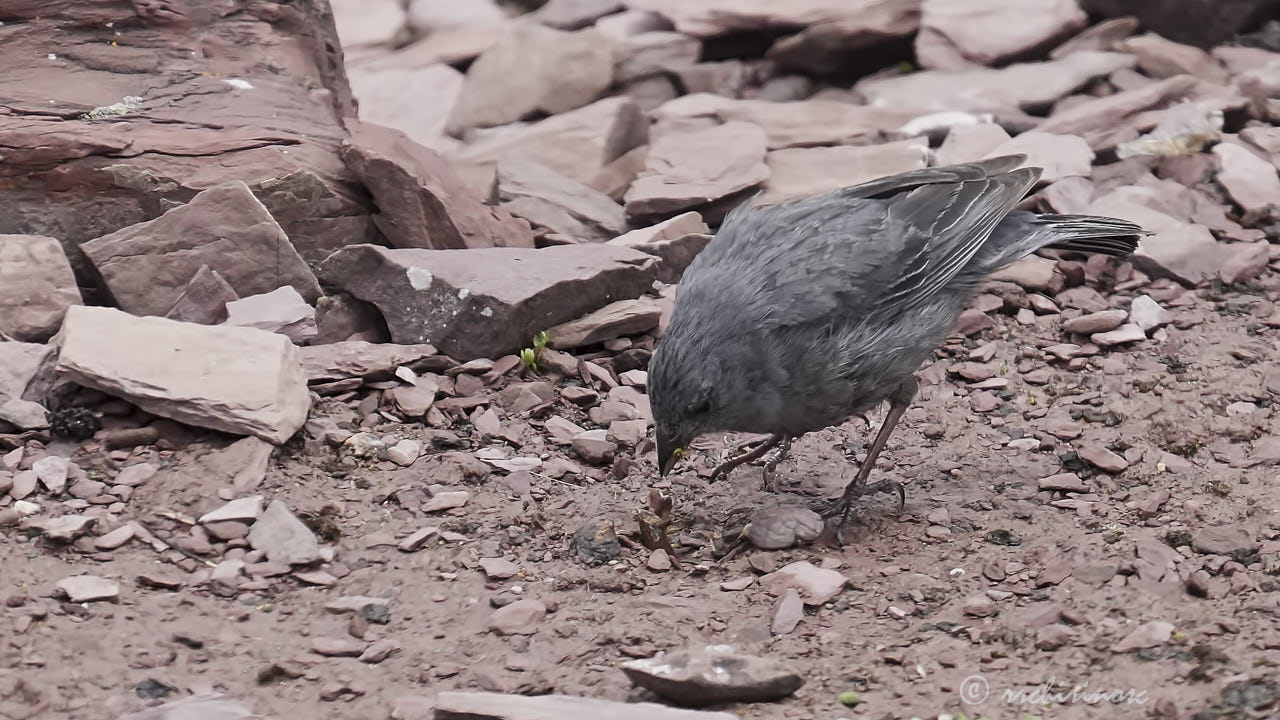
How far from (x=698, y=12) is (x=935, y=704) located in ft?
23.9

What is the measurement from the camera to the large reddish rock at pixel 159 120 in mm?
5941

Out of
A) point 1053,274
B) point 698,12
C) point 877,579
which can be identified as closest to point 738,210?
point 877,579

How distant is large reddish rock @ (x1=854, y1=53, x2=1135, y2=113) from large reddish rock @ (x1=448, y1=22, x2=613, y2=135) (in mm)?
1915

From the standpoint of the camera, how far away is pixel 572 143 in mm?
8047

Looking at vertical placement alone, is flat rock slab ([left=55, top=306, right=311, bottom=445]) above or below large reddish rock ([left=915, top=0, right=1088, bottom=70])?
above

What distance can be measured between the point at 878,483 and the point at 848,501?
199mm

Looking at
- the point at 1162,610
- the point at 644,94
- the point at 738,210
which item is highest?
the point at 738,210

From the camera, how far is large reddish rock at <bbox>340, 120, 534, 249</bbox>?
6.27 m

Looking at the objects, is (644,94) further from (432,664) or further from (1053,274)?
(432,664)

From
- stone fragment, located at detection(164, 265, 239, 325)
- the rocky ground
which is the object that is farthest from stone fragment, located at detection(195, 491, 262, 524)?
stone fragment, located at detection(164, 265, 239, 325)

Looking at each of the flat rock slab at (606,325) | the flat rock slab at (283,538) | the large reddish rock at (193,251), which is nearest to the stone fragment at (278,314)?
the large reddish rock at (193,251)

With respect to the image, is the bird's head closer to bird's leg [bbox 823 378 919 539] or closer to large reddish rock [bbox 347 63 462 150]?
bird's leg [bbox 823 378 919 539]

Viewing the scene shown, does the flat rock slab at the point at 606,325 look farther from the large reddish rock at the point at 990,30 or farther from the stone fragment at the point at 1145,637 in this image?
the large reddish rock at the point at 990,30

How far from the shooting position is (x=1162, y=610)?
402cm
